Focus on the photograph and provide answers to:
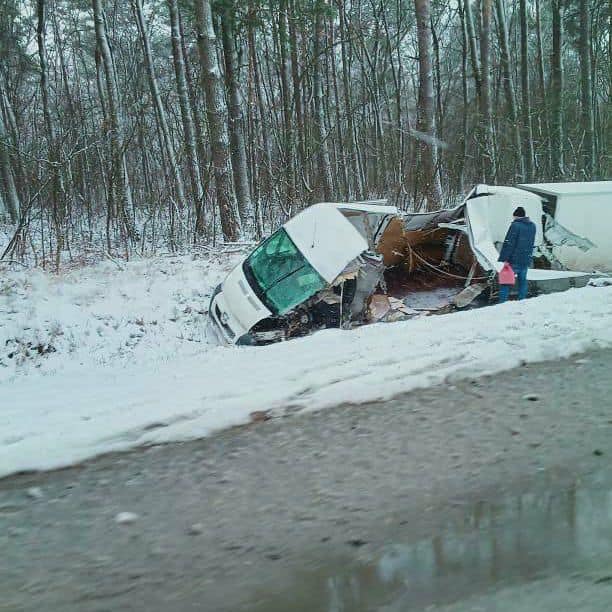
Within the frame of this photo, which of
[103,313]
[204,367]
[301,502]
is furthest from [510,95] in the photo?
[301,502]

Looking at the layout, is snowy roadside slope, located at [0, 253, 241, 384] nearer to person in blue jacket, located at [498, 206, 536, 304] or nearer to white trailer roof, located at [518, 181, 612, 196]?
person in blue jacket, located at [498, 206, 536, 304]

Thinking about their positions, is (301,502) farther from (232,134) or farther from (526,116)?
(526,116)

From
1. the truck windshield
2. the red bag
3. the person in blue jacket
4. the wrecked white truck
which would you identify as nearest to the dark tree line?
the wrecked white truck

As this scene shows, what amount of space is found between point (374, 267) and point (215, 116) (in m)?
7.08

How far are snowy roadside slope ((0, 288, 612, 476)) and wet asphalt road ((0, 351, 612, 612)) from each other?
0.20 m

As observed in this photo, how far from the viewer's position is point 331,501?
279cm

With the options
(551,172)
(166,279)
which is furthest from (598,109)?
(166,279)

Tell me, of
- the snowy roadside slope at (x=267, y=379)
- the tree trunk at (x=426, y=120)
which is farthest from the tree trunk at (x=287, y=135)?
the snowy roadside slope at (x=267, y=379)

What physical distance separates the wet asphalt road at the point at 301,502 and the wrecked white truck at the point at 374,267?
3315 mm

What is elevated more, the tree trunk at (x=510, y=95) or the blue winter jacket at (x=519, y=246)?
the tree trunk at (x=510, y=95)

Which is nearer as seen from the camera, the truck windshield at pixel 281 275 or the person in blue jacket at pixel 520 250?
the truck windshield at pixel 281 275

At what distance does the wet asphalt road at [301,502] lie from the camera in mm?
2211

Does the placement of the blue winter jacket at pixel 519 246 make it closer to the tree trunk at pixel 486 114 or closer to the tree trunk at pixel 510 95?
the tree trunk at pixel 486 114

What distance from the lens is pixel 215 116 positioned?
41.3 ft
